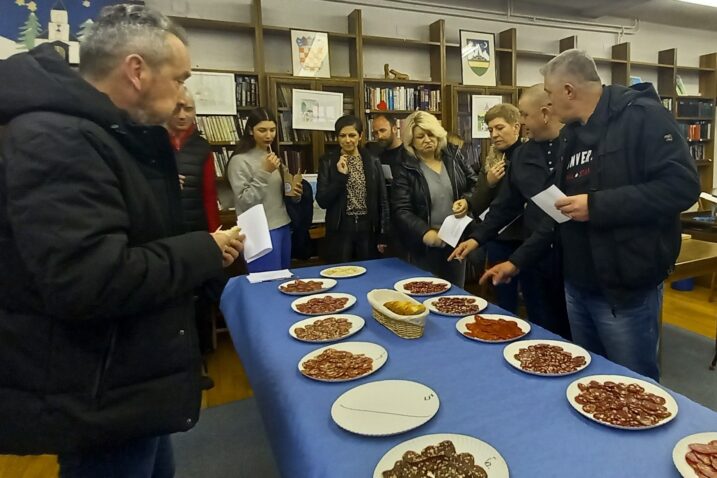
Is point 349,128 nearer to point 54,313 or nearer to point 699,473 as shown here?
point 54,313

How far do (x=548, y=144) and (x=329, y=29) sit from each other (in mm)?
3008

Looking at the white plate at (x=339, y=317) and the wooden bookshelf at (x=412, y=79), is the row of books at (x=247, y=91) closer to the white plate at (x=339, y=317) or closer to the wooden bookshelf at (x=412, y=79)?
the wooden bookshelf at (x=412, y=79)

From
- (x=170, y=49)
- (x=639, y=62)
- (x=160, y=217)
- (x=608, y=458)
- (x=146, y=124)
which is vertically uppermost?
(x=639, y=62)

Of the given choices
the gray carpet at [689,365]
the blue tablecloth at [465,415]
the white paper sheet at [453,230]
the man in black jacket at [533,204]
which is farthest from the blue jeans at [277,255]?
the gray carpet at [689,365]

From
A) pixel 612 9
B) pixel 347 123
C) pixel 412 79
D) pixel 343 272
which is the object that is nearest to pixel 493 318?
pixel 343 272

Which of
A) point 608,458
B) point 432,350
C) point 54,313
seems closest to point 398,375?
point 432,350

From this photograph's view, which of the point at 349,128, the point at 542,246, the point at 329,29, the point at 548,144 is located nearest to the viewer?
the point at 542,246

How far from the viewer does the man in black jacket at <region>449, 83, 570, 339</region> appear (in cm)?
203

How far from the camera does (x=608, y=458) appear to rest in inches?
30.8

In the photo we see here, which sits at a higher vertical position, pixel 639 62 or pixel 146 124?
pixel 639 62

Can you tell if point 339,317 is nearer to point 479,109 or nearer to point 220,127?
point 220,127

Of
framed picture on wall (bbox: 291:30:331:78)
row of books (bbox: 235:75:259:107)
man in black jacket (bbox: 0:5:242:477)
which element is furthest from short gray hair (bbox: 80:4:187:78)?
framed picture on wall (bbox: 291:30:331:78)

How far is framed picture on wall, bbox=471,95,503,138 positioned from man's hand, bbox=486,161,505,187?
2.40 meters

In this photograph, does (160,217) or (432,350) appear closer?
(160,217)
